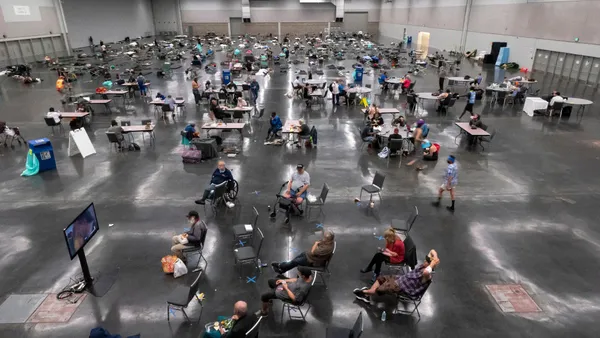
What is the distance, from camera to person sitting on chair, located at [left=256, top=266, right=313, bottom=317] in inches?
224

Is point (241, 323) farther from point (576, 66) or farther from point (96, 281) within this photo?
point (576, 66)

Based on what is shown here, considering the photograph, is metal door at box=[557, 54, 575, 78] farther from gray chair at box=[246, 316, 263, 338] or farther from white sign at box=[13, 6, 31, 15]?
white sign at box=[13, 6, 31, 15]

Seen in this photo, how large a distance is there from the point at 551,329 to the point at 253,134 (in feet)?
38.8

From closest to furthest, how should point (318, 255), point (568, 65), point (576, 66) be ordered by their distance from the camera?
point (318, 255)
point (576, 66)
point (568, 65)

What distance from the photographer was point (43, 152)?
1133 centimetres

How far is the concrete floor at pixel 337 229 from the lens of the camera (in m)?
5.95

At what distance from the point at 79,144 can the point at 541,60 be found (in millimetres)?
32362

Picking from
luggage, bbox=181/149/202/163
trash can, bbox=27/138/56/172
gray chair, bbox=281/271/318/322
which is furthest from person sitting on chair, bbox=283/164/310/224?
trash can, bbox=27/138/56/172

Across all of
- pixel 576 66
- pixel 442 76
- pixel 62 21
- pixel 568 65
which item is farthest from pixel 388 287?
pixel 62 21

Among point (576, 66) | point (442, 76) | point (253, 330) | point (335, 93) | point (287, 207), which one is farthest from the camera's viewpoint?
point (576, 66)

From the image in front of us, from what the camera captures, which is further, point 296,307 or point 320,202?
point 320,202

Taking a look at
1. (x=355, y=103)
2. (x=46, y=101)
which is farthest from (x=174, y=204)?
(x=46, y=101)

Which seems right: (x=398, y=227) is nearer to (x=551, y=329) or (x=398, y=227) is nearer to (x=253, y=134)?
(x=551, y=329)

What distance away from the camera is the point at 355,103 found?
20.0m
